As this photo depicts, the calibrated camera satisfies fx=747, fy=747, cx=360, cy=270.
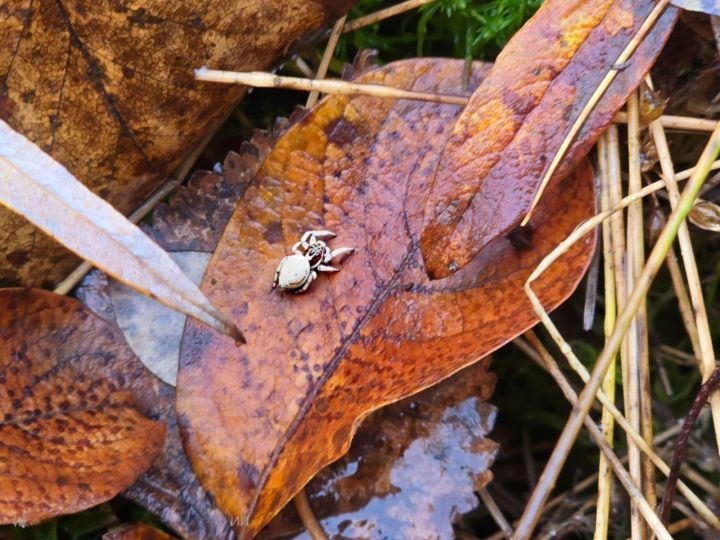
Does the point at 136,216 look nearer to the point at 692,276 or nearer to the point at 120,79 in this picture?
the point at 120,79

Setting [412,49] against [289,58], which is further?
[412,49]

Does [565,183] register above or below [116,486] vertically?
above

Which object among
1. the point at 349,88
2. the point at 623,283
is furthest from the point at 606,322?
the point at 349,88

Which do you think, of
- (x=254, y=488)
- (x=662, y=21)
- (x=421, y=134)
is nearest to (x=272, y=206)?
(x=421, y=134)

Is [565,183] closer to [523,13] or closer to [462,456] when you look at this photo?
[523,13]

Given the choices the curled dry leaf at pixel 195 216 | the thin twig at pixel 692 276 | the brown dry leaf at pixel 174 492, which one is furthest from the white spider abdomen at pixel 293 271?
the thin twig at pixel 692 276

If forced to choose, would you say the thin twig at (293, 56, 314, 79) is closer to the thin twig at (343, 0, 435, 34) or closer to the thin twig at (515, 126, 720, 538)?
the thin twig at (343, 0, 435, 34)

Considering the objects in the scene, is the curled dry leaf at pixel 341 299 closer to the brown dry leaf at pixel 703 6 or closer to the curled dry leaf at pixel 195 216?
the curled dry leaf at pixel 195 216
